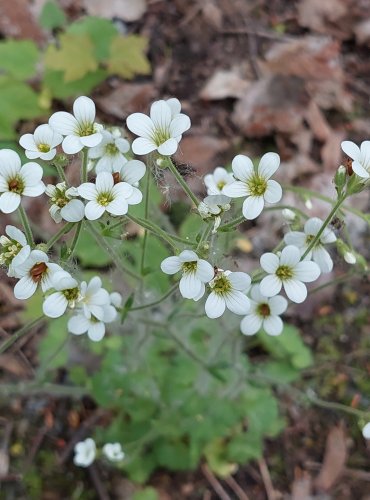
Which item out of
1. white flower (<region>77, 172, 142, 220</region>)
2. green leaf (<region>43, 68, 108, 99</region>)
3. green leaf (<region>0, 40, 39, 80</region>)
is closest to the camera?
white flower (<region>77, 172, 142, 220</region>)

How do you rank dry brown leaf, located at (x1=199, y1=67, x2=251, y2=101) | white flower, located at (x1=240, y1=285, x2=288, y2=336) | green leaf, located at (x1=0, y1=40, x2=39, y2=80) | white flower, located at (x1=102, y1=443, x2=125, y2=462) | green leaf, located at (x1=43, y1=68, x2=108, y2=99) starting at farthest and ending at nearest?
1. dry brown leaf, located at (x1=199, y1=67, x2=251, y2=101)
2. green leaf, located at (x1=43, y1=68, x2=108, y2=99)
3. green leaf, located at (x1=0, y1=40, x2=39, y2=80)
4. white flower, located at (x1=102, y1=443, x2=125, y2=462)
5. white flower, located at (x1=240, y1=285, x2=288, y2=336)

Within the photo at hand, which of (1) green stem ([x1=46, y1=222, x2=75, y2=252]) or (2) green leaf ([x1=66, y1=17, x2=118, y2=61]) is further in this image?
(2) green leaf ([x1=66, y1=17, x2=118, y2=61])

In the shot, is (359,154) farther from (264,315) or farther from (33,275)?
(33,275)

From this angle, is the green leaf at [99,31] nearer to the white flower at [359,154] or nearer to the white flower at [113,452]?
the white flower at [113,452]

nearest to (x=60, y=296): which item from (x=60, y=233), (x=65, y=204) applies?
(x=60, y=233)

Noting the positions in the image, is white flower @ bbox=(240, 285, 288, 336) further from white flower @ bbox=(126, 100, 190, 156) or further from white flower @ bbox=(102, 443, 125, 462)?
white flower @ bbox=(102, 443, 125, 462)

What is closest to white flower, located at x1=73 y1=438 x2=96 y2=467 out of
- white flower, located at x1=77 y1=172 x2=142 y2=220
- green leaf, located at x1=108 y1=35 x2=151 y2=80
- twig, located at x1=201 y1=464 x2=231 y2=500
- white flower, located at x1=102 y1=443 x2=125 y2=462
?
white flower, located at x1=102 y1=443 x2=125 y2=462

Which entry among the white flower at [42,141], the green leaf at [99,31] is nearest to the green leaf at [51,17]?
the green leaf at [99,31]

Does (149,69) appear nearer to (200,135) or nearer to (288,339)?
(200,135)
